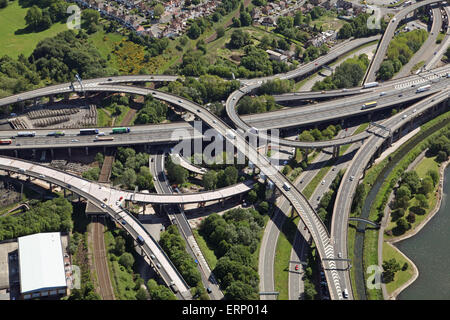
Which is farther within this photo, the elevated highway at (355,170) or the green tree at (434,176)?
the green tree at (434,176)

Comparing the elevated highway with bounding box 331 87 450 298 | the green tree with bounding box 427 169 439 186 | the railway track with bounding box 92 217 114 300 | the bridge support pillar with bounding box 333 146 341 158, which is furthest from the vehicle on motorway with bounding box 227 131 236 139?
the green tree with bounding box 427 169 439 186

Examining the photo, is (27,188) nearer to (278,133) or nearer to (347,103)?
(278,133)

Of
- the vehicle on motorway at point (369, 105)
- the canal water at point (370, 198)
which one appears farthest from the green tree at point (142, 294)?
the vehicle on motorway at point (369, 105)

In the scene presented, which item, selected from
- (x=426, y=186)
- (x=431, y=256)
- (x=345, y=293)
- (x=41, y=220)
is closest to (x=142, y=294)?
(x=41, y=220)

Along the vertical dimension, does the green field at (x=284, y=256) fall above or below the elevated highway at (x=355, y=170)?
below

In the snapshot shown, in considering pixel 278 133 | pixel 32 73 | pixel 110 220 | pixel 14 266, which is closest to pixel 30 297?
pixel 14 266

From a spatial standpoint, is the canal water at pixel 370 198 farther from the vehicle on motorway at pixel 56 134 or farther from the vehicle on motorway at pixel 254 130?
the vehicle on motorway at pixel 56 134

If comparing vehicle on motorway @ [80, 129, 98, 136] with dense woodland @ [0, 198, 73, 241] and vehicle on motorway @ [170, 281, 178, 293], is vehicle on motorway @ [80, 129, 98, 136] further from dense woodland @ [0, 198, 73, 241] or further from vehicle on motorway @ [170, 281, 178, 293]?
vehicle on motorway @ [170, 281, 178, 293]
